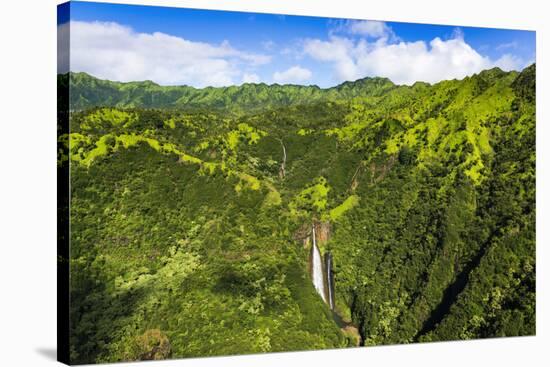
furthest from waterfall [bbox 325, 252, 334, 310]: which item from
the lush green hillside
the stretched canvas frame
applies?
the lush green hillside

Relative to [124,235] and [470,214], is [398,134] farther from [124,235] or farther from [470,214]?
[124,235]

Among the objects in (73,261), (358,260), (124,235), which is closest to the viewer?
(73,261)

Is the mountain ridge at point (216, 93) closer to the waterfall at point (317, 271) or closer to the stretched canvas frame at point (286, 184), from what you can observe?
the stretched canvas frame at point (286, 184)

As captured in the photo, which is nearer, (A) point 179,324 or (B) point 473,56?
(A) point 179,324

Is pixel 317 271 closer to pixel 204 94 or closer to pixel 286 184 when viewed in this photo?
pixel 286 184

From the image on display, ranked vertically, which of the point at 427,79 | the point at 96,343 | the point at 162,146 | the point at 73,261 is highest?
the point at 427,79
